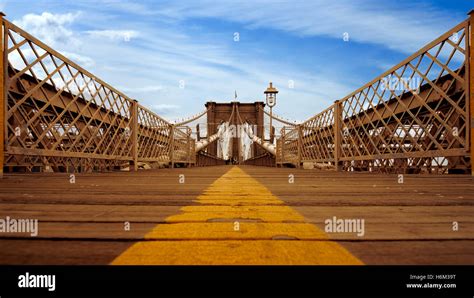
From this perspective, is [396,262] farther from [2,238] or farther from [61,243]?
[2,238]

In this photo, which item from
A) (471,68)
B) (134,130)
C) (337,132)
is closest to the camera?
(471,68)

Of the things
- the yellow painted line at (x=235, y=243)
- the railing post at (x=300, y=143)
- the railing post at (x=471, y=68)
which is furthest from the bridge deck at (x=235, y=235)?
the railing post at (x=300, y=143)

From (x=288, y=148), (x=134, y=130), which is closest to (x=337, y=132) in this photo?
(x=134, y=130)

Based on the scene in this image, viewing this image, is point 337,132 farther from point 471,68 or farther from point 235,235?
point 235,235

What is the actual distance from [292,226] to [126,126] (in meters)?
7.63

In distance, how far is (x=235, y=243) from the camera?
1094mm

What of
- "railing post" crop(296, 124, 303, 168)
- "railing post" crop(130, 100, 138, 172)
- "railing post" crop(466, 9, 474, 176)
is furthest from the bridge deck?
"railing post" crop(296, 124, 303, 168)

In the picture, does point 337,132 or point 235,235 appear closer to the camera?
point 235,235

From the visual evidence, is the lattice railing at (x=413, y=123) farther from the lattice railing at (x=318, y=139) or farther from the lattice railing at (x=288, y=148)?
the lattice railing at (x=288, y=148)

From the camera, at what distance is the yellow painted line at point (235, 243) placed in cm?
93

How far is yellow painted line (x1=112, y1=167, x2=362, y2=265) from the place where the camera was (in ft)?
3.05

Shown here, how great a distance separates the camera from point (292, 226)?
1360mm
